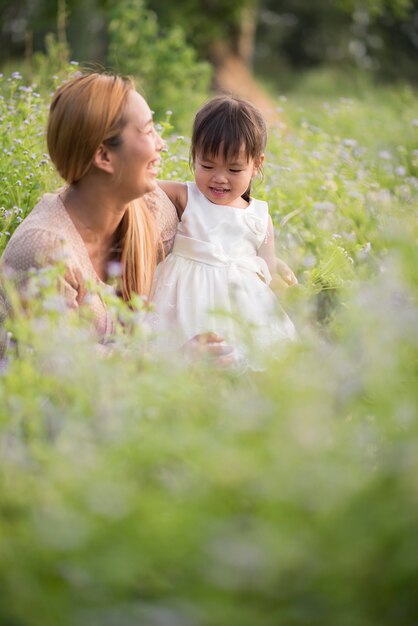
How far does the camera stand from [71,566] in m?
1.52

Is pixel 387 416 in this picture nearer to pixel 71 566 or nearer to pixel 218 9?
pixel 71 566

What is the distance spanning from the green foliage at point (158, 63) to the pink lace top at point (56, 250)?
590 cm

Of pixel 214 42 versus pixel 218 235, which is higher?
pixel 218 235

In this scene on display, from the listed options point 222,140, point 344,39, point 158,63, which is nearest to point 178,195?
point 222,140

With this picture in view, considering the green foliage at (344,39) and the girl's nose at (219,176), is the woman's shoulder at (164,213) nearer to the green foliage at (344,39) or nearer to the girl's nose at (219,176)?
the girl's nose at (219,176)

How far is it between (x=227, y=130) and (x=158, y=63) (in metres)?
6.43

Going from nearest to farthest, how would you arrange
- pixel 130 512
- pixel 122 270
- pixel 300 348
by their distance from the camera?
pixel 130 512
pixel 300 348
pixel 122 270

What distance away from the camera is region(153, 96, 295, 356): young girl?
10.5 ft

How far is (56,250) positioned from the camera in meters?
2.69

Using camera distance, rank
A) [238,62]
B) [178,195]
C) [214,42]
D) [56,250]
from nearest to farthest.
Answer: [56,250]
[178,195]
[214,42]
[238,62]

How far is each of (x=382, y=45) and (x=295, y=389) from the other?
26.3 metres

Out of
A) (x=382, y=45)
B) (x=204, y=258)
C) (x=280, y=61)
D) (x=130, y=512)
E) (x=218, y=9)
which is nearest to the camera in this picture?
(x=130, y=512)

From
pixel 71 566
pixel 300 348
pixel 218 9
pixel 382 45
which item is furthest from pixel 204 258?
pixel 382 45

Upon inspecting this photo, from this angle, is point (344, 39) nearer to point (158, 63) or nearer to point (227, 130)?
point (158, 63)
